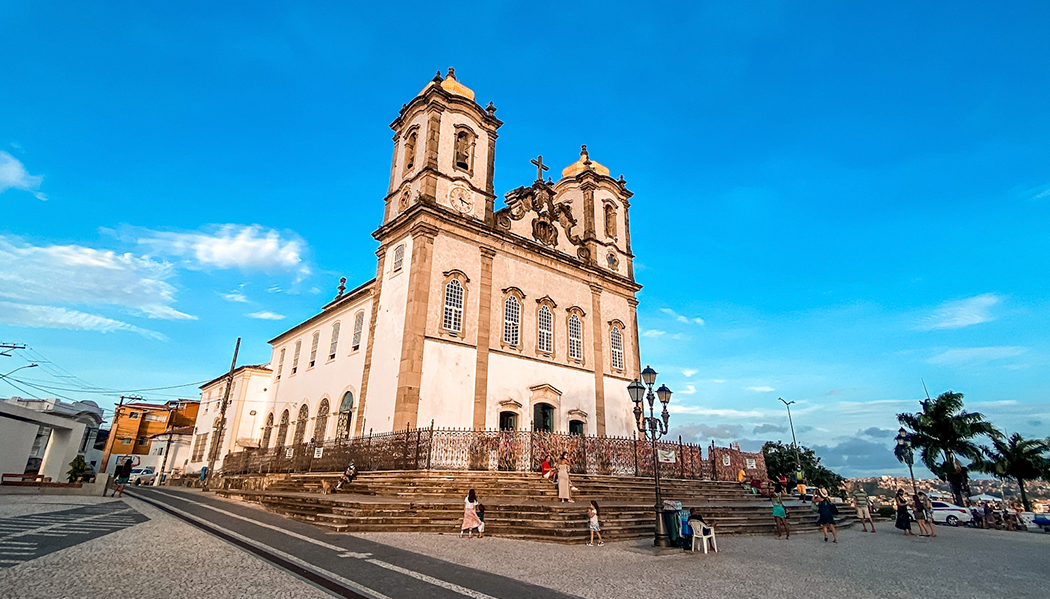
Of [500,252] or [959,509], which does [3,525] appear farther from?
[959,509]

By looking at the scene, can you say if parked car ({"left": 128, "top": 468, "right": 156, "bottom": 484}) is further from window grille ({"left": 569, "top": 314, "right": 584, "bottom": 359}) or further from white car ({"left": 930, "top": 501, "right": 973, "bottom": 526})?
white car ({"left": 930, "top": 501, "right": 973, "bottom": 526})

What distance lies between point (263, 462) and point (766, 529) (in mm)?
22935

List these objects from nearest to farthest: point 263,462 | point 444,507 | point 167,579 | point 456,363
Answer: point 167,579, point 444,507, point 456,363, point 263,462

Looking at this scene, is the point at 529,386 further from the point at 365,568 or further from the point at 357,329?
the point at 365,568

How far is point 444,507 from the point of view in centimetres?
1277

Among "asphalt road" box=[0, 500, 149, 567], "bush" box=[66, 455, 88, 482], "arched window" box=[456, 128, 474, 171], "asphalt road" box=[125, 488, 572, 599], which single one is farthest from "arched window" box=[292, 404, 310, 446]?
"asphalt road" box=[125, 488, 572, 599]

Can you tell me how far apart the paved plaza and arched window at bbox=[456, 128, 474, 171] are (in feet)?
60.1

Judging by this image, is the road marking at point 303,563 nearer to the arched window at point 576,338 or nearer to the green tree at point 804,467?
the arched window at point 576,338

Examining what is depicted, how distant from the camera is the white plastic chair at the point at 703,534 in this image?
1012cm

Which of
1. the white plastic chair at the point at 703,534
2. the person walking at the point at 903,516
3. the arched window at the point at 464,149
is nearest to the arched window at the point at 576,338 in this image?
the arched window at the point at 464,149

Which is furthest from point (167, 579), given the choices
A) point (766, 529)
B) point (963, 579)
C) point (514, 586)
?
point (766, 529)

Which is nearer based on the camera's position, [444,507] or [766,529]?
[444,507]

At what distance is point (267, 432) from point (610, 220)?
26.4 metres

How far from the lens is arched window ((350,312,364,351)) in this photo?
25.7 m
